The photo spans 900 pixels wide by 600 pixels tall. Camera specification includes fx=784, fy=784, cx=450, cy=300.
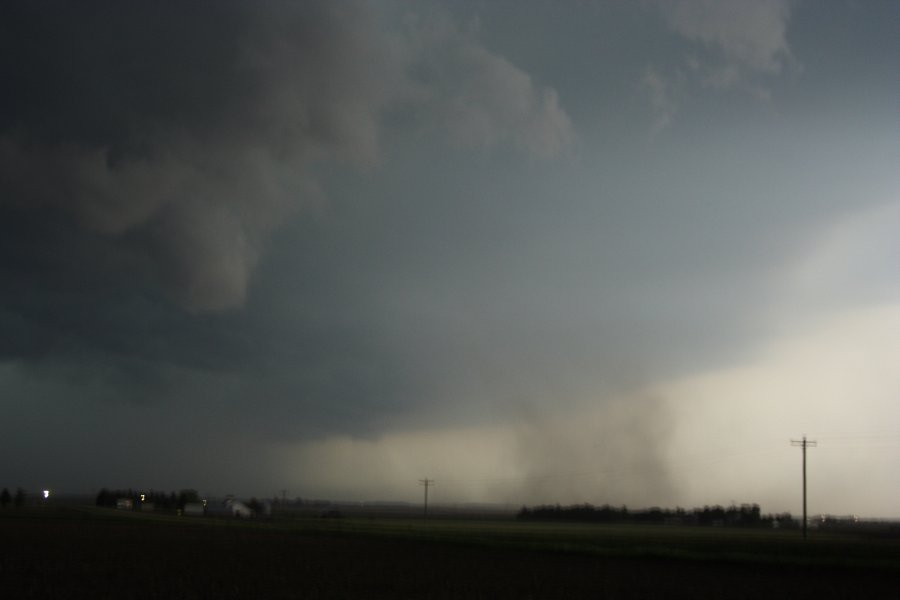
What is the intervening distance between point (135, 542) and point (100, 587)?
29663 millimetres

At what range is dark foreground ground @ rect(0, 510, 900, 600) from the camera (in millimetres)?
29438

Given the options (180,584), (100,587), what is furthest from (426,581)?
(100,587)

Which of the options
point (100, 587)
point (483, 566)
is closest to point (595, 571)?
point (483, 566)

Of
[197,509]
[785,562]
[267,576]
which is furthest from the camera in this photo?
[197,509]

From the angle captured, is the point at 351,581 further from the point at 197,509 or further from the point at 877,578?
the point at 197,509

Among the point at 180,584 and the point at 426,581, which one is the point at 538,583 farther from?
the point at 180,584

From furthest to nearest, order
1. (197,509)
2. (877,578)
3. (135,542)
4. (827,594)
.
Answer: (197,509) → (135,542) → (877,578) → (827,594)

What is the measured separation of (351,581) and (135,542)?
97.1 feet

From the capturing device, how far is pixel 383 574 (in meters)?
36.7

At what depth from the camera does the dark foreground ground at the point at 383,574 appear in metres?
29.4

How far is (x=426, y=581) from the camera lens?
33719 millimetres

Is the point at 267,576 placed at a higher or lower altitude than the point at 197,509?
higher

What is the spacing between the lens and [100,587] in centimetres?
2859

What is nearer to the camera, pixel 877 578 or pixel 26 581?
pixel 26 581
